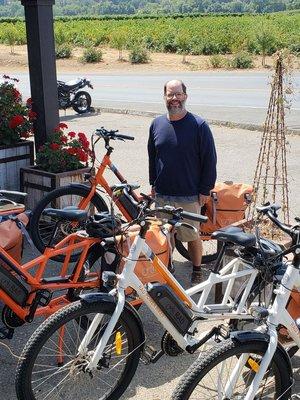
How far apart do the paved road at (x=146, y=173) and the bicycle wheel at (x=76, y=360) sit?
0.76 ft

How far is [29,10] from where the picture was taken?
23.5 ft

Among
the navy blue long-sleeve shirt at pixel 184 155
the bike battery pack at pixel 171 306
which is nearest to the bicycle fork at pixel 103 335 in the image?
the bike battery pack at pixel 171 306

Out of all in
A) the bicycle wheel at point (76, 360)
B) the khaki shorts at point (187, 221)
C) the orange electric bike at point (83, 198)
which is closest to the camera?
the bicycle wheel at point (76, 360)

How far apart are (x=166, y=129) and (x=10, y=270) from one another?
1.86 metres

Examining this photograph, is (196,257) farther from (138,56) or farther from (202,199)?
Result: (138,56)

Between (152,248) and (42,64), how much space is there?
3497 millimetres

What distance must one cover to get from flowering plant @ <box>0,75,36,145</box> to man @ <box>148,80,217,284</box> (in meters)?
2.25

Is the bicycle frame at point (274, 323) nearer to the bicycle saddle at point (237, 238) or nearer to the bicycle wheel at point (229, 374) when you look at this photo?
the bicycle wheel at point (229, 374)

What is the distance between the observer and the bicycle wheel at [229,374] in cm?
318

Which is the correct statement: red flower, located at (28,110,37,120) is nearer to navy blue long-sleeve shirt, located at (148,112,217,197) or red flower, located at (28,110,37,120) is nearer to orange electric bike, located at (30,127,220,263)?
orange electric bike, located at (30,127,220,263)

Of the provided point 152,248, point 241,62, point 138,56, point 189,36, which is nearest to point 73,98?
point 152,248

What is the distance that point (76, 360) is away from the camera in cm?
373

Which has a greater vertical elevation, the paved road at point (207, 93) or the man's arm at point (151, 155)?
the man's arm at point (151, 155)

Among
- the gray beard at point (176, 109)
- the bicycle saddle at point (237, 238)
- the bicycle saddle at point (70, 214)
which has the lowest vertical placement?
the bicycle saddle at point (70, 214)
